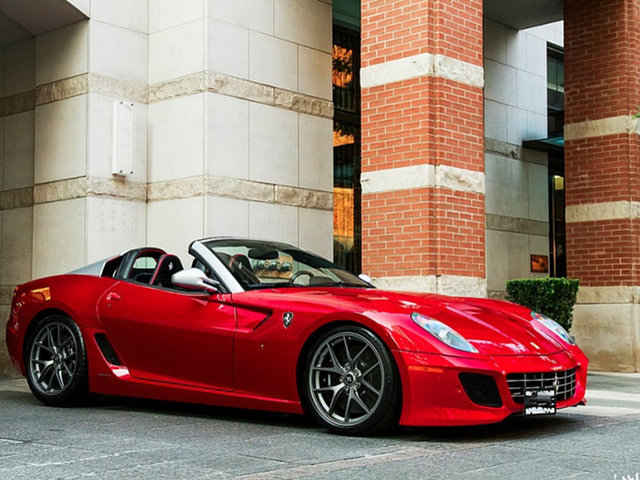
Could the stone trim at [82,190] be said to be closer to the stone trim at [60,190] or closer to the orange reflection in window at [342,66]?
the stone trim at [60,190]

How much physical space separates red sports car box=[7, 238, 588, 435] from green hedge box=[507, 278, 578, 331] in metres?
4.78

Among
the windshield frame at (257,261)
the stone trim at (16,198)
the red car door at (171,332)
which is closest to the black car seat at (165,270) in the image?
the red car door at (171,332)

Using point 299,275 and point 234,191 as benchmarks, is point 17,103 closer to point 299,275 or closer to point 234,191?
point 234,191

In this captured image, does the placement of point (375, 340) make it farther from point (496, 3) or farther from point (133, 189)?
point (496, 3)

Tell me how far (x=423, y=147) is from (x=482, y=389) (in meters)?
5.23

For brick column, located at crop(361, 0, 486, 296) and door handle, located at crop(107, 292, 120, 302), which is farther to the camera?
brick column, located at crop(361, 0, 486, 296)

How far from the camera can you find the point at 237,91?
1149cm

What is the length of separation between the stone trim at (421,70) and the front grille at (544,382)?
17.1ft

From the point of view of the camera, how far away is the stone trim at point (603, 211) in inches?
526

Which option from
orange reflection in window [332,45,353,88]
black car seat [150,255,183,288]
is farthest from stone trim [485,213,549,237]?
black car seat [150,255,183,288]

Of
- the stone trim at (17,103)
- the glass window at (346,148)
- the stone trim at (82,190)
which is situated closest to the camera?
the stone trim at (82,190)

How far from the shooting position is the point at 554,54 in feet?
59.1

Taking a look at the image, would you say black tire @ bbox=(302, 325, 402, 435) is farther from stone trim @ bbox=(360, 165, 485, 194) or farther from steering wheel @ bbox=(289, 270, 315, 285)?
stone trim @ bbox=(360, 165, 485, 194)

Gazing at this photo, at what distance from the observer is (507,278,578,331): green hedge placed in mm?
11344
